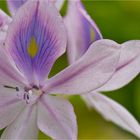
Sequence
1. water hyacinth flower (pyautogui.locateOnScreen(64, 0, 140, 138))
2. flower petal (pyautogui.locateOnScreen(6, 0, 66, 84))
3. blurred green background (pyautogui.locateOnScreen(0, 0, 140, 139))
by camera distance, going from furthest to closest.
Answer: blurred green background (pyautogui.locateOnScreen(0, 0, 140, 139)) < water hyacinth flower (pyautogui.locateOnScreen(64, 0, 140, 138)) < flower petal (pyautogui.locateOnScreen(6, 0, 66, 84))

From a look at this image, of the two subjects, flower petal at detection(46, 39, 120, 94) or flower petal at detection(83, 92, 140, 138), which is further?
flower petal at detection(83, 92, 140, 138)

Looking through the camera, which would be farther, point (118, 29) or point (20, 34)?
point (118, 29)

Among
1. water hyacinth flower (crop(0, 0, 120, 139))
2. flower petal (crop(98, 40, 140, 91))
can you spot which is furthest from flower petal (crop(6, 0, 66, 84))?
flower petal (crop(98, 40, 140, 91))

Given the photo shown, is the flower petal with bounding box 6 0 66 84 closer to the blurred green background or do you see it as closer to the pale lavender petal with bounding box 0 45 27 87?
the pale lavender petal with bounding box 0 45 27 87

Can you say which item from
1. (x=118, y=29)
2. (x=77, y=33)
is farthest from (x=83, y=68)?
(x=118, y=29)

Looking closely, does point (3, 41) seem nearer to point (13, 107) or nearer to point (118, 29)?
point (13, 107)

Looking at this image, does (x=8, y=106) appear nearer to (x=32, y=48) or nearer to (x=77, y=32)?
(x=32, y=48)
